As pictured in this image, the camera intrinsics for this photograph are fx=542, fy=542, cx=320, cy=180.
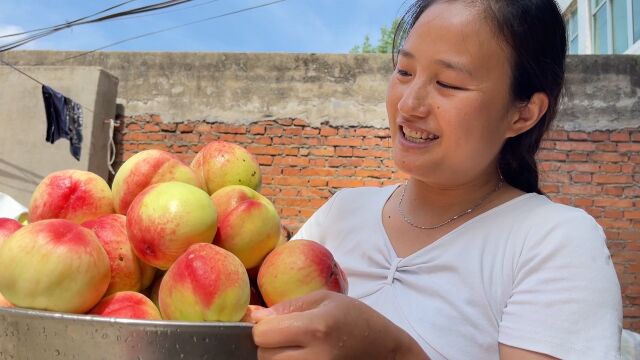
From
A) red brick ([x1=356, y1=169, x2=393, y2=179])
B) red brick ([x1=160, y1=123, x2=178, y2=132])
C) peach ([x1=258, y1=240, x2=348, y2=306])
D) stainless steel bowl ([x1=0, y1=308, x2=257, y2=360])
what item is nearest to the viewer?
stainless steel bowl ([x1=0, y1=308, x2=257, y2=360])

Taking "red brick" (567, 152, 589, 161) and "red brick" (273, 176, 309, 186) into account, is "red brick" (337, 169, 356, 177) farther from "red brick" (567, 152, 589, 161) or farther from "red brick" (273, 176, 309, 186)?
"red brick" (567, 152, 589, 161)

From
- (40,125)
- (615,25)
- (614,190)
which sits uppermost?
(615,25)

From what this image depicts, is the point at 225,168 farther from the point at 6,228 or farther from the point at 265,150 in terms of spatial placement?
the point at 265,150

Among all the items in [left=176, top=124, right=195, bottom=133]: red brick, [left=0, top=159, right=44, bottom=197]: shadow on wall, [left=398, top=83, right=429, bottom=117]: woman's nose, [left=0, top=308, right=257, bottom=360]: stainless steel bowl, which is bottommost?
[left=0, top=159, right=44, bottom=197]: shadow on wall

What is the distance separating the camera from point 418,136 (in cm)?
105

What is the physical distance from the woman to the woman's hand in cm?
6

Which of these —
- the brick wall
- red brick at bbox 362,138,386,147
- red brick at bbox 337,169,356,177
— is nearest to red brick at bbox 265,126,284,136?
the brick wall

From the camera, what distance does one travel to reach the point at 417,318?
3.28ft

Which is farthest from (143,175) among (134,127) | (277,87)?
(134,127)

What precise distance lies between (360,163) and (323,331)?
12.6ft

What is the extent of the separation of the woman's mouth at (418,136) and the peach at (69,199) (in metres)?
0.60

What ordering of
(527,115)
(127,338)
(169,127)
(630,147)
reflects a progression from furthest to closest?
(169,127) < (630,147) < (527,115) < (127,338)

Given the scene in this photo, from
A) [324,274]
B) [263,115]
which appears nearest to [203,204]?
[324,274]

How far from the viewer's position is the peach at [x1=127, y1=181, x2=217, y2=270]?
33.9 inches
